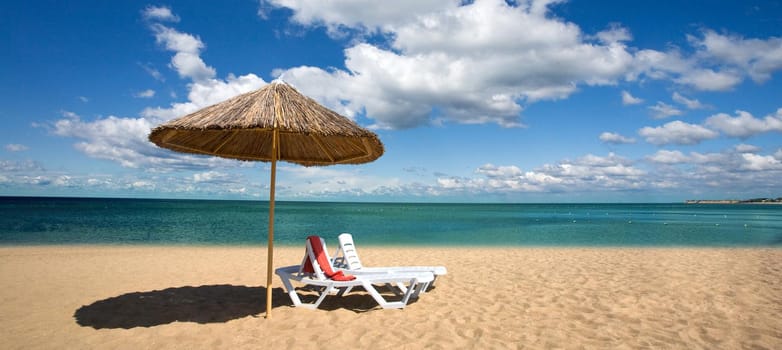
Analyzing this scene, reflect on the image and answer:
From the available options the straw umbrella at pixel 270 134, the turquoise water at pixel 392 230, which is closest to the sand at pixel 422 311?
the straw umbrella at pixel 270 134

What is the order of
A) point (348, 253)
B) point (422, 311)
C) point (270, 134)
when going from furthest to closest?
point (348, 253) → point (270, 134) → point (422, 311)

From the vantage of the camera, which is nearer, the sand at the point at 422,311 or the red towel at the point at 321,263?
the sand at the point at 422,311

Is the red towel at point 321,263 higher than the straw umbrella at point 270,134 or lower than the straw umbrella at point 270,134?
lower

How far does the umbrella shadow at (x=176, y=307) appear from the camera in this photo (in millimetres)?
4738

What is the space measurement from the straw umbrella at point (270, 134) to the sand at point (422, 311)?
0.85 m

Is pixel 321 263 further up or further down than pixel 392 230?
further up

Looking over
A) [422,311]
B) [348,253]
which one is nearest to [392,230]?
[348,253]

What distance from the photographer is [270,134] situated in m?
5.53

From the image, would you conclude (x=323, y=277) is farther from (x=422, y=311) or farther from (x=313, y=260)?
(x=422, y=311)

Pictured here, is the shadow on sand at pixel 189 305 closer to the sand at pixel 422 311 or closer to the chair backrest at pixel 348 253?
the sand at pixel 422 311

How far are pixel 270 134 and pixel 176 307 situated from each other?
8.11 feet

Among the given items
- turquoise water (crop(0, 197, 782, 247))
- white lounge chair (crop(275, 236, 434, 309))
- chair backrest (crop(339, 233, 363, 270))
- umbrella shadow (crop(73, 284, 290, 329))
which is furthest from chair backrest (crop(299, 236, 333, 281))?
turquoise water (crop(0, 197, 782, 247))

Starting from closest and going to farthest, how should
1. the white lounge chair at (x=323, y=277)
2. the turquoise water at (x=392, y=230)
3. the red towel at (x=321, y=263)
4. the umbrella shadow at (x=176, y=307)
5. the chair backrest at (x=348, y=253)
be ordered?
the umbrella shadow at (x=176, y=307)
the white lounge chair at (x=323, y=277)
the red towel at (x=321, y=263)
the chair backrest at (x=348, y=253)
the turquoise water at (x=392, y=230)

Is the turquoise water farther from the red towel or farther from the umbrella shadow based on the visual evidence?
the red towel
